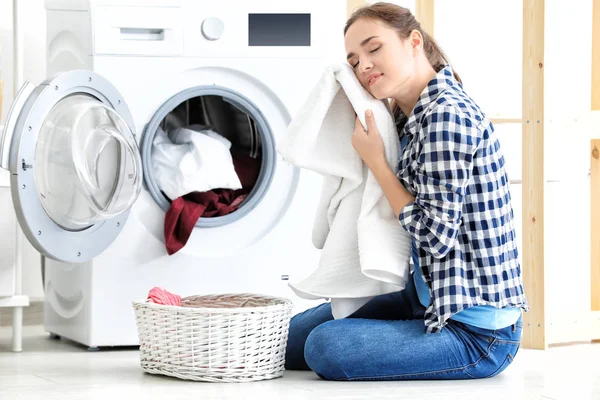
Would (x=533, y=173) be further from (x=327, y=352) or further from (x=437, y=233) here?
(x=327, y=352)

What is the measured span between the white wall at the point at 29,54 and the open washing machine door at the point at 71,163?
2.85 ft

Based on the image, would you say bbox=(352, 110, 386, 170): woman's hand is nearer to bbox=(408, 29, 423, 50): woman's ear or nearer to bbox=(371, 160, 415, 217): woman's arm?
bbox=(371, 160, 415, 217): woman's arm

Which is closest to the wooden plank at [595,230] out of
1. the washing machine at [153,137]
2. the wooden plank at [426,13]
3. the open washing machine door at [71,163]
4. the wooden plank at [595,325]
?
the wooden plank at [595,325]

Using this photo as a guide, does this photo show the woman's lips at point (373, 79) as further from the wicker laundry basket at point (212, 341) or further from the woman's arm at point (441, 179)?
the wicker laundry basket at point (212, 341)

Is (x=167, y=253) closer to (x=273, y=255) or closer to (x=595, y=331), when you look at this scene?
(x=273, y=255)

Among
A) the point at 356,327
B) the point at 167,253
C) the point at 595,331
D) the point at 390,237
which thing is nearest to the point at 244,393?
the point at 356,327

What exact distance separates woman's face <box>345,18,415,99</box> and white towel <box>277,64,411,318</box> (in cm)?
5

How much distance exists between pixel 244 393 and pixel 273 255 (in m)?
0.83

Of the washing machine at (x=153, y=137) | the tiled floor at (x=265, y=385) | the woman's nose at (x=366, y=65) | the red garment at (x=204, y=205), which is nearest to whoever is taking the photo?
the tiled floor at (x=265, y=385)

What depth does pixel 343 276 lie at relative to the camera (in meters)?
2.17

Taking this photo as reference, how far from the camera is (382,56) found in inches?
83.3

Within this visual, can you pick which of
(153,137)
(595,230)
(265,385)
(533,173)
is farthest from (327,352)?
(595,230)

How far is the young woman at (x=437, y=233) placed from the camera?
1964 mm

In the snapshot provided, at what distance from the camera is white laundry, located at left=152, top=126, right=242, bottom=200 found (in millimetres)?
2570
